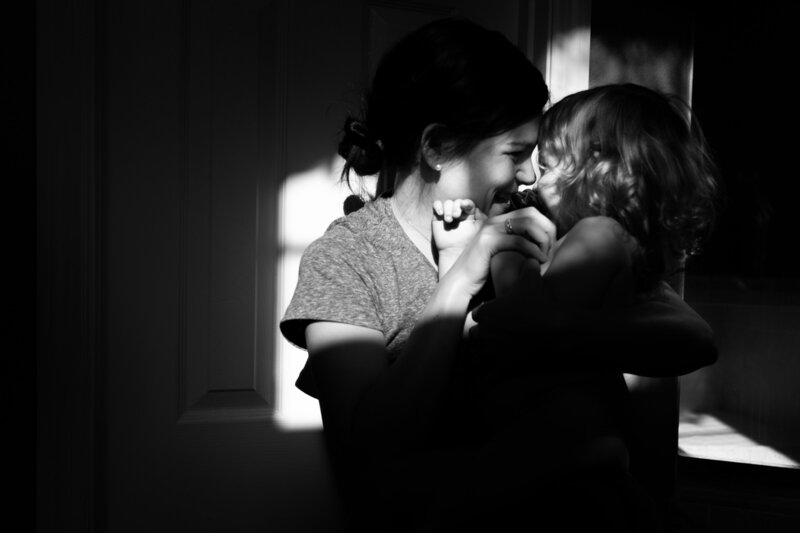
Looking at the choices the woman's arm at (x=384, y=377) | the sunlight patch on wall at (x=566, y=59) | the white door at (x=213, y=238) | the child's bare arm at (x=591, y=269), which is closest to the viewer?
the woman's arm at (x=384, y=377)

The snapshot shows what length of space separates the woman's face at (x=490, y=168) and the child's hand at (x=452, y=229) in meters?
0.05

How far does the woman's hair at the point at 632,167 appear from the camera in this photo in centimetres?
137

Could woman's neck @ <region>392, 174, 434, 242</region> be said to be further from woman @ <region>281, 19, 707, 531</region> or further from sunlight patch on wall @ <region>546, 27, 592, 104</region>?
sunlight patch on wall @ <region>546, 27, 592, 104</region>

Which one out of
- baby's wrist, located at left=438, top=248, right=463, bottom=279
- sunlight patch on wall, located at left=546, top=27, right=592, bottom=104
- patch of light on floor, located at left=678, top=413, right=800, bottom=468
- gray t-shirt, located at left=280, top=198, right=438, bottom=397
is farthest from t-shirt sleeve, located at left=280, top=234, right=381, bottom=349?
patch of light on floor, located at left=678, top=413, right=800, bottom=468

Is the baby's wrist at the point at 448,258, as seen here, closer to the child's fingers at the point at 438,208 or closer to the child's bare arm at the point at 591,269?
the child's fingers at the point at 438,208

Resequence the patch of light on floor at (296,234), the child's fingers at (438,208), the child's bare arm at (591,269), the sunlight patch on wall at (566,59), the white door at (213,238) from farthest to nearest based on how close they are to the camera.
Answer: the sunlight patch on wall at (566,59)
the patch of light on floor at (296,234)
the white door at (213,238)
the child's fingers at (438,208)
the child's bare arm at (591,269)

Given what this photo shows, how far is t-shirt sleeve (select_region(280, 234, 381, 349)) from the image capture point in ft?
3.87

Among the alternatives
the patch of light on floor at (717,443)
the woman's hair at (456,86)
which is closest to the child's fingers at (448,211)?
the woman's hair at (456,86)

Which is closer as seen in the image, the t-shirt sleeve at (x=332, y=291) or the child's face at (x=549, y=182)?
the t-shirt sleeve at (x=332, y=291)

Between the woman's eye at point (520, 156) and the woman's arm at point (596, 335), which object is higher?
the woman's eye at point (520, 156)

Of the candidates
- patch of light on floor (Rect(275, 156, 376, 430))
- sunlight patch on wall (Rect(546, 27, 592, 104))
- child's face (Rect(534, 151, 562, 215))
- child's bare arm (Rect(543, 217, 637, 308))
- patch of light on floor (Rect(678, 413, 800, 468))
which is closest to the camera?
child's bare arm (Rect(543, 217, 637, 308))

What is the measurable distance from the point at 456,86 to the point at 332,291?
0.47m

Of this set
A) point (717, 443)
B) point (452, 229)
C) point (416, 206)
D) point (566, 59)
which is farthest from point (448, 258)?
point (717, 443)

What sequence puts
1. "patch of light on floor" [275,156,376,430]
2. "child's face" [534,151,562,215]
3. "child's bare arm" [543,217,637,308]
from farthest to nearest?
"patch of light on floor" [275,156,376,430] < "child's face" [534,151,562,215] < "child's bare arm" [543,217,637,308]
